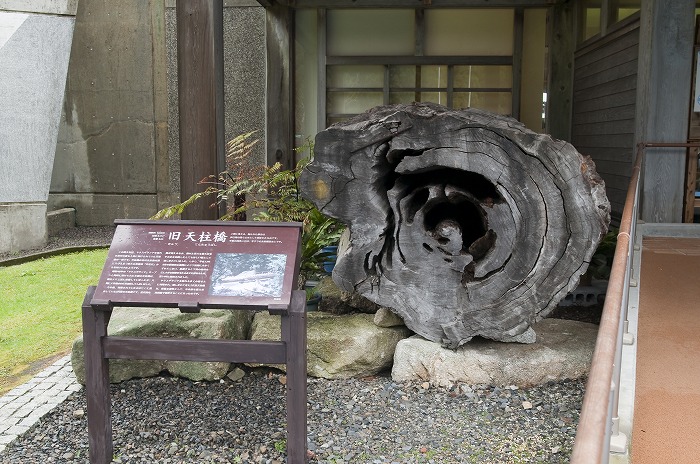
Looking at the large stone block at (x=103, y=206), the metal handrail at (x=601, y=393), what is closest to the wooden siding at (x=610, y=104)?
the metal handrail at (x=601, y=393)

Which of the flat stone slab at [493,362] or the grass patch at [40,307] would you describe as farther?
the grass patch at [40,307]

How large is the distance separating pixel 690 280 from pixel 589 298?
83 cm

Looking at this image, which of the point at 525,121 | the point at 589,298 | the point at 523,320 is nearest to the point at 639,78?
the point at 589,298

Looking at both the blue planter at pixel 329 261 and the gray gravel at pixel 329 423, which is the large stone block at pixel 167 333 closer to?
the gray gravel at pixel 329 423

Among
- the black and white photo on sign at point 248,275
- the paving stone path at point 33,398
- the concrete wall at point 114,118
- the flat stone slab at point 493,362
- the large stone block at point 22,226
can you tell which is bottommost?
the paving stone path at point 33,398

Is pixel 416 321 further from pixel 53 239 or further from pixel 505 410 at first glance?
pixel 53 239

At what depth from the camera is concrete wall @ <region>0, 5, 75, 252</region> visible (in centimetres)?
768

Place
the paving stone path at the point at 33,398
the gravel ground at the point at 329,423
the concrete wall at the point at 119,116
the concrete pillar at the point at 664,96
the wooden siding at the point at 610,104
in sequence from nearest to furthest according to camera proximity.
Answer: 1. the gravel ground at the point at 329,423
2. the paving stone path at the point at 33,398
3. the concrete pillar at the point at 664,96
4. the wooden siding at the point at 610,104
5. the concrete wall at the point at 119,116

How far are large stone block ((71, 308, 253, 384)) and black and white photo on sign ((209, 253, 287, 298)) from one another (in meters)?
0.98

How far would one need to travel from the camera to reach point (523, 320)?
3791 millimetres

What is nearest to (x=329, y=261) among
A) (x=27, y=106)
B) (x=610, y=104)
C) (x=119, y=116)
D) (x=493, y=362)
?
(x=493, y=362)

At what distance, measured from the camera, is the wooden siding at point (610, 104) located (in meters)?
6.34

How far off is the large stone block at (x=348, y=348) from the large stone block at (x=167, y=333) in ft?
1.11

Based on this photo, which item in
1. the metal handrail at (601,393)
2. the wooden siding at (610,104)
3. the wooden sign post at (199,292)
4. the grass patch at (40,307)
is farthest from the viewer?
the wooden siding at (610,104)
